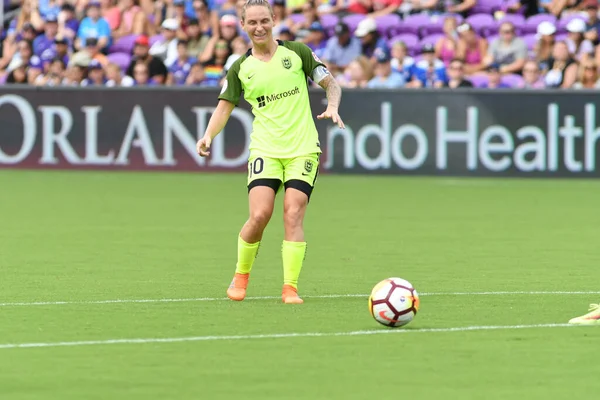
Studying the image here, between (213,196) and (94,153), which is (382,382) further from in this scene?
(94,153)

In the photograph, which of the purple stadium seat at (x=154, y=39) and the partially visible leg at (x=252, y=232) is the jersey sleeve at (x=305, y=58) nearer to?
the partially visible leg at (x=252, y=232)

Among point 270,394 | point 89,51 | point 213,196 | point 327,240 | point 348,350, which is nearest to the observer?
point 270,394

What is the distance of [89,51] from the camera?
25.4 meters

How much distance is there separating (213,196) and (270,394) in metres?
13.2

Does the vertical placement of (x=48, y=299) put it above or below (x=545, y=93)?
below

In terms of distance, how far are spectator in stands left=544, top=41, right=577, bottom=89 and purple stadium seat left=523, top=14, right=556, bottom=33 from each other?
1.92m

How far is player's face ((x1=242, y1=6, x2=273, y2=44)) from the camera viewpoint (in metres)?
9.65

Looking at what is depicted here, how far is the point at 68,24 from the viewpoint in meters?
26.9

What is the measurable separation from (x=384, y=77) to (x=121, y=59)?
546 centimetres

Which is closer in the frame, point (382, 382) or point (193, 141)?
point (382, 382)

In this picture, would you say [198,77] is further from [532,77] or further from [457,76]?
[532,77]

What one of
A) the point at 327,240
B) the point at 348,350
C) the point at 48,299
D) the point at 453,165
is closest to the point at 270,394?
the point at 348,350

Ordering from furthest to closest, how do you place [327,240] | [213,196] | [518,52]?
[518,52] → [213,196] → [327,240]

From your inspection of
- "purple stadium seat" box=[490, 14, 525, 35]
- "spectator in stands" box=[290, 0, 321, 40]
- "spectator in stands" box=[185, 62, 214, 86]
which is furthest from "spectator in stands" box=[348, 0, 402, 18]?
"spectator in stands" box=[185, 62, 214, 86]
